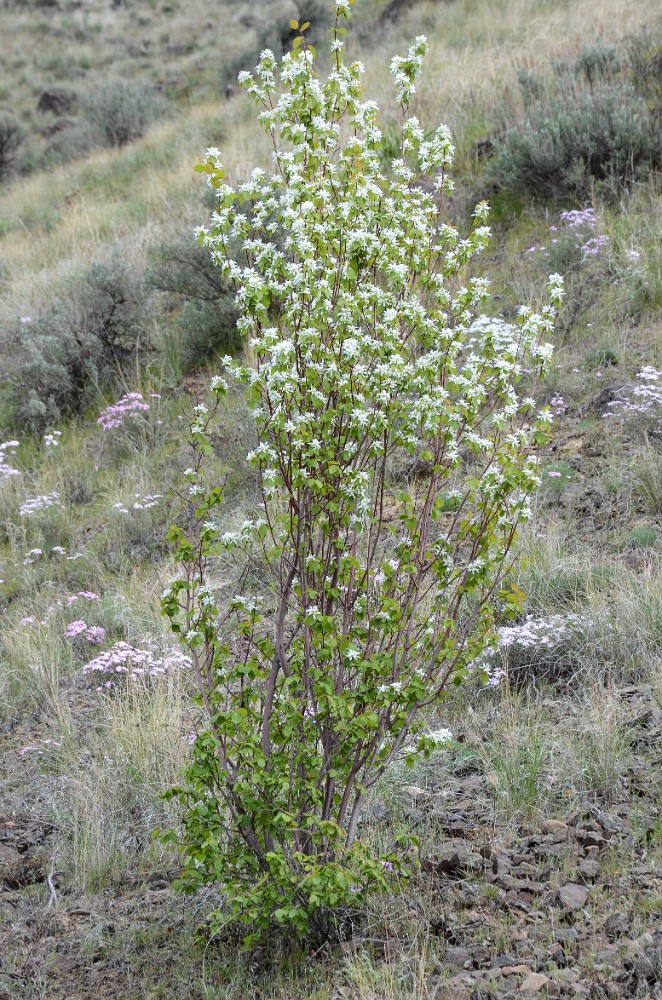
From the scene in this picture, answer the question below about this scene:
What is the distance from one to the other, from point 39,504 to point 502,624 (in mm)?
3418

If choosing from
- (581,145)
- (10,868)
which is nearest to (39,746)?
(10,868)

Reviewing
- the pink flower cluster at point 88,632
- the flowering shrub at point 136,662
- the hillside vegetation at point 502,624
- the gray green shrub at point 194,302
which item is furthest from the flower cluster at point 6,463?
the flowering shrub at point 136,662

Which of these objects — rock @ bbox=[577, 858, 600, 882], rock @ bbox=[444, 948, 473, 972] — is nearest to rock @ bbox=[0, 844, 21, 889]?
rock @ bbox=[444, 948, 473, 972]

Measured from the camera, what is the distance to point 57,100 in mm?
21625

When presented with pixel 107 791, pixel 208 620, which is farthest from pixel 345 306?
pixel 107 791

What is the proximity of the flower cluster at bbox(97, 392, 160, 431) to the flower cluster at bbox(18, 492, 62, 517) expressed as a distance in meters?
0.66

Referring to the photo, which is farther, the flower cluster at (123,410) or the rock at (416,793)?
the flower cluster at (123,410)

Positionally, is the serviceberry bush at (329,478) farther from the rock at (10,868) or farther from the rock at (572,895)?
the rock at (10,868)

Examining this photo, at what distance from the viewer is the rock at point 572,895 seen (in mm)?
2873

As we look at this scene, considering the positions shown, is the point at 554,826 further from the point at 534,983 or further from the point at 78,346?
the point at 78,346

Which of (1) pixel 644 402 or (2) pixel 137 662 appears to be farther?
(1) pixel 644 402

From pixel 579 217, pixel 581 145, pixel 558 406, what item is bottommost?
pixel 558 406

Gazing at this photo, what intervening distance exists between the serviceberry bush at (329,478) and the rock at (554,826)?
53cm

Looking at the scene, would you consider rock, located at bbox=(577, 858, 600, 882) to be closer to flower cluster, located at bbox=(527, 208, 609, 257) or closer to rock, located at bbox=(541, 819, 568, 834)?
rock, located at bbox=(541, 819, 568, 834)
